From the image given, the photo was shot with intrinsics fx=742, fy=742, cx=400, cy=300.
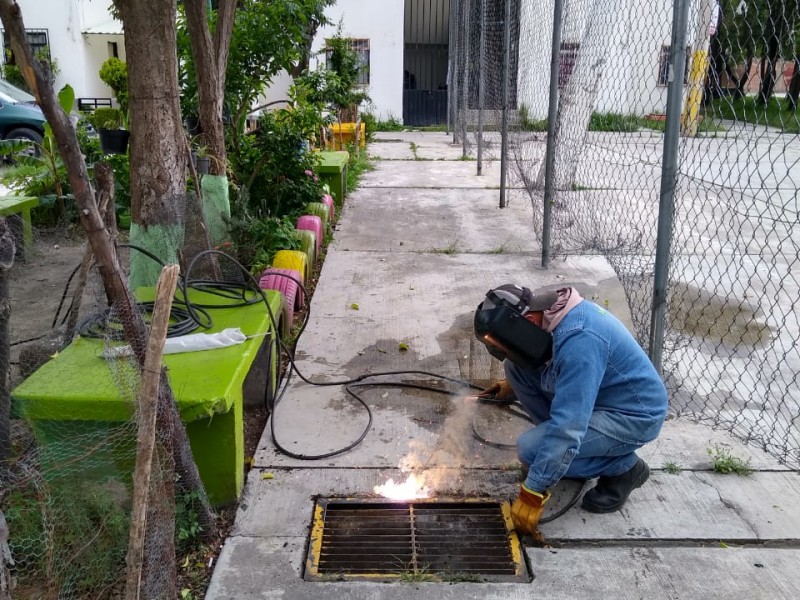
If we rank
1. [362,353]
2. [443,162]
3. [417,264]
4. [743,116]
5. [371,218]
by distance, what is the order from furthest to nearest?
[443,162] → [371,218] → [417,264] → [362,353] → [743,116]

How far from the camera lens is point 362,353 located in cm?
486

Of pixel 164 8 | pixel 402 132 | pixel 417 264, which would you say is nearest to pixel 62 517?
pixel 164 8

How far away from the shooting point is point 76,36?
2353cm

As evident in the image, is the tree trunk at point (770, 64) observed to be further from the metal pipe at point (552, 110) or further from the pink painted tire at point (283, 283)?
the pink painted tire at point (283, 283)

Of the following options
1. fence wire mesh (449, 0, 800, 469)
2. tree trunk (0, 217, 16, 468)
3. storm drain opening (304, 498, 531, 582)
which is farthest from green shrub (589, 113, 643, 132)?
tree trunk (0, 217, 16, 468)

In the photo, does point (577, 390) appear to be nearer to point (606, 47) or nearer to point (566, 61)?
point (606, 47)

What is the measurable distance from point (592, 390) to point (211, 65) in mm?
4657

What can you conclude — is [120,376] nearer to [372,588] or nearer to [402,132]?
[372,588]

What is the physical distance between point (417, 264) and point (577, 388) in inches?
166

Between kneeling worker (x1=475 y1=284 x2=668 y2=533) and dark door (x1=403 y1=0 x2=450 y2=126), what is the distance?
20447 mm

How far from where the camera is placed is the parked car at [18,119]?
47.4 feet

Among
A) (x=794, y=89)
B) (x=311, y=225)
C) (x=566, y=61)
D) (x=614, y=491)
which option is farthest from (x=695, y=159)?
(x=614, y=491)

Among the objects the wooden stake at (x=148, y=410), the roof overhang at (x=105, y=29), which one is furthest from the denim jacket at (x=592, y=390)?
the roof overhang at (x=105, y=29)

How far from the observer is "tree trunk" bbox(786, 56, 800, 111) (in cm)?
303
